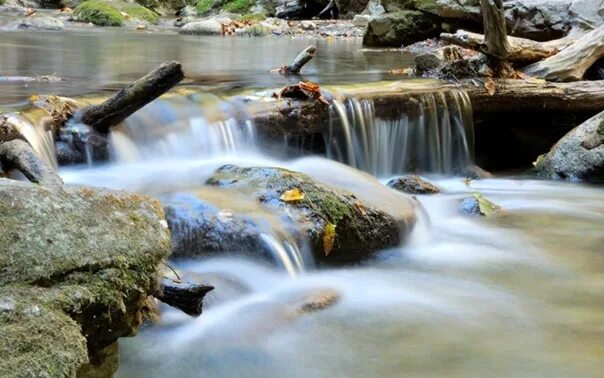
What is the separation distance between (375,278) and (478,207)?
201 cm

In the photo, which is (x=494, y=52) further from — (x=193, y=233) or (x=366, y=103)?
(x=193, y=233)

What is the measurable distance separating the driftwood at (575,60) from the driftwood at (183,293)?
6.68m

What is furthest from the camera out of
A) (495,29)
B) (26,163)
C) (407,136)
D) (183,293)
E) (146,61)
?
(146,61)

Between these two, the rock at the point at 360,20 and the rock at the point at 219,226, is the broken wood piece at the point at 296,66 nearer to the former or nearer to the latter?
the rock at the point at 219,226

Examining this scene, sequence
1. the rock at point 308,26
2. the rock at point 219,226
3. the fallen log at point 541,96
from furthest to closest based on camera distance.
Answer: the rock at point 308,26, the fallen log at point 541,96, the rock at point 219,226

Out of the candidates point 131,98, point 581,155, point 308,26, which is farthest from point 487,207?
point 308,26

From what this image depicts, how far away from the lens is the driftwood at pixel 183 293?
287cm

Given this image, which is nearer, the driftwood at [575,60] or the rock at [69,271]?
the rock at [69,271]

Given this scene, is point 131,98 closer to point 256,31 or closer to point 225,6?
point 256,31

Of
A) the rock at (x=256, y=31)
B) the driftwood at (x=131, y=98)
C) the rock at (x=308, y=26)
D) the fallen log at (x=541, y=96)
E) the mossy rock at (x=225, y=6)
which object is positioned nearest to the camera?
the driftwood at (x=131, y=98)

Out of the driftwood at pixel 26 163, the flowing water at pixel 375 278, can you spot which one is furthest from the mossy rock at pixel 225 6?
the driftwood at pixel 26 163

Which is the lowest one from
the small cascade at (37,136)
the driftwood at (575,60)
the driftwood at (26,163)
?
the small cascade at (37,136)

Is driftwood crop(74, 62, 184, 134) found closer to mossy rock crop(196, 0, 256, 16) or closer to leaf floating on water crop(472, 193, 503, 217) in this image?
leaf floating on water crop(472, 193, 503, 217)

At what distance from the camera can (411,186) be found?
6.52m
